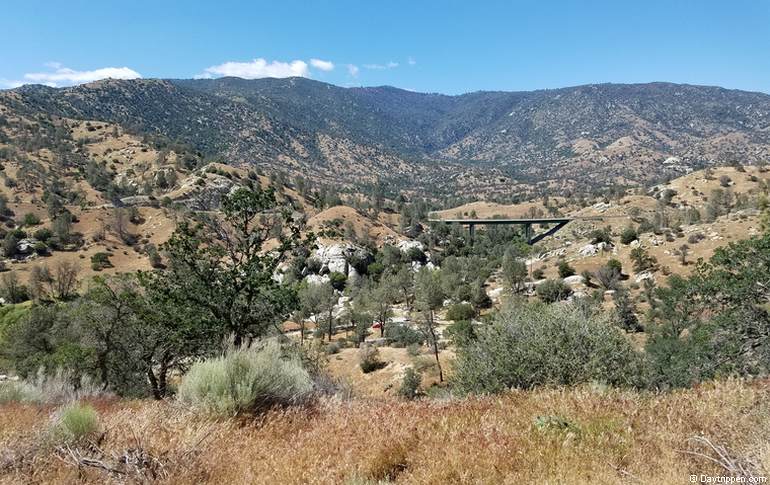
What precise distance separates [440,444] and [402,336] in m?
44.0

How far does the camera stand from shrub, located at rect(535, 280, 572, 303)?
2173 inches

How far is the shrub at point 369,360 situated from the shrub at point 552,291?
2633cm

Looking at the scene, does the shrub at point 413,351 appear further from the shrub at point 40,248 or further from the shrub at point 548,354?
the shrub at point 40,248

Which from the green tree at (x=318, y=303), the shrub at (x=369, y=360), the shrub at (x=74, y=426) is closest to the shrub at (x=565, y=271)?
the green tree at (x=318, y=303)

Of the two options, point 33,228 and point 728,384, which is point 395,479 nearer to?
point 728,384

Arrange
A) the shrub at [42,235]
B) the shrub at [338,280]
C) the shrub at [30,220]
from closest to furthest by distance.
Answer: the shrub at [42,235], the shrub at [338,280], the shrub at [30,220]

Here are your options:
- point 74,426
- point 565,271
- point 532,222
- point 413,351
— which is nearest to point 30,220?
point 413,351

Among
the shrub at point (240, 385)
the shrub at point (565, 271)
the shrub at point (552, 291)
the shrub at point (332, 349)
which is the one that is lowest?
the shrub at point (332, 349)

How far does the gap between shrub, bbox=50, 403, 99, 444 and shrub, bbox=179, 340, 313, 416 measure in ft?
4.14

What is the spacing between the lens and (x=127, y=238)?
79.9 m

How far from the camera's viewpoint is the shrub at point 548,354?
9914 millimetres

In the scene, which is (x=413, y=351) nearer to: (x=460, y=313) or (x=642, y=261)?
(x=460, y=313)

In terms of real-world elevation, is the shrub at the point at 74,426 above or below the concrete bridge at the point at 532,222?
above

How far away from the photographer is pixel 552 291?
2185 inches
